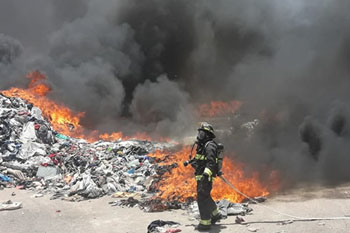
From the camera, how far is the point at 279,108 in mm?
13812

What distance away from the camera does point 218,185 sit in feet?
24.1

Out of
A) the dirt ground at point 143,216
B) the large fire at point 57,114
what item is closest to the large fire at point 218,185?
the dirt ground at point 143,216

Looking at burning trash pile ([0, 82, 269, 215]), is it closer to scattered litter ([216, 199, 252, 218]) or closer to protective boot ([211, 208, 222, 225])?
scattered litter ([216, 199, 252, 218])

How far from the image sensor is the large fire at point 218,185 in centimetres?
708

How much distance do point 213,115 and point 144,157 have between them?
587 inches

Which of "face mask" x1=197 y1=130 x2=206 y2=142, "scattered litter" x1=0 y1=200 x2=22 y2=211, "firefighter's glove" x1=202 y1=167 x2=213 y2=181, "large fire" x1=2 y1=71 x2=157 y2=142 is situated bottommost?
"scattered litter" x1=0 y1=200 x2=22 y2=211

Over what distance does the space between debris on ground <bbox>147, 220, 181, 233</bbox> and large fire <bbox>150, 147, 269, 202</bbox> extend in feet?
4.49

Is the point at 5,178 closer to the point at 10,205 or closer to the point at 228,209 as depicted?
the point at 10,205

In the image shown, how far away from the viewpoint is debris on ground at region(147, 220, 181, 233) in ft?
17.4

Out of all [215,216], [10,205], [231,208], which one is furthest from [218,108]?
[215,216]

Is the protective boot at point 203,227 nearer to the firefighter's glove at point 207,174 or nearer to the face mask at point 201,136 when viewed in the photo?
the firefighter's glove at point 207,174

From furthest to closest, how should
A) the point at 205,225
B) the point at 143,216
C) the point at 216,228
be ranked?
the point at 143,216 → the point at 216,228 → the point at 205,225

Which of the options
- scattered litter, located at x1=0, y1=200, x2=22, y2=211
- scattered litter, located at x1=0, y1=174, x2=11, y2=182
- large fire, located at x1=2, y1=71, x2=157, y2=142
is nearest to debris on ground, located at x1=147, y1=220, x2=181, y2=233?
scattered litter, located at x1=0, y1=200, x2=22, y2=211

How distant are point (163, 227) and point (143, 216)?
3.45 ft
